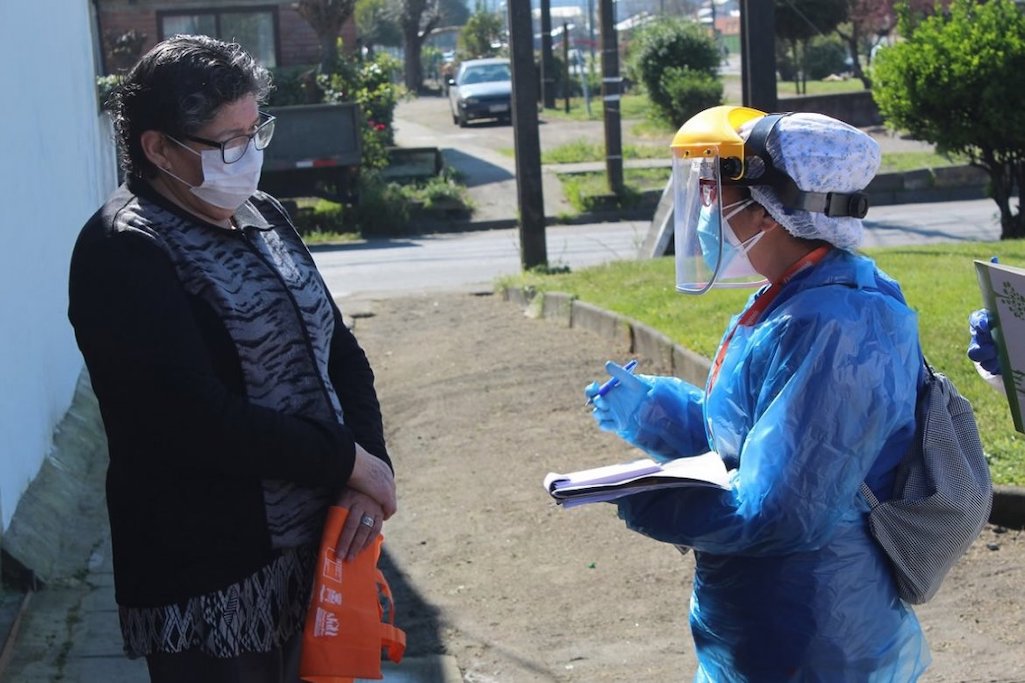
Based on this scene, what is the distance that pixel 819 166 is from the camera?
2465 millimetres

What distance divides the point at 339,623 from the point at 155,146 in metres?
0.97

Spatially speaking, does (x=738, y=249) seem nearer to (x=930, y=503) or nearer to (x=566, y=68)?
(x=930, y=503)

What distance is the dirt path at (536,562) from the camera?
4.51m

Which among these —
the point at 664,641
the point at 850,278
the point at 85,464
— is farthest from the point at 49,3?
the point at 850,278

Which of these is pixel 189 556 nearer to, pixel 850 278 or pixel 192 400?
pixel 192 400

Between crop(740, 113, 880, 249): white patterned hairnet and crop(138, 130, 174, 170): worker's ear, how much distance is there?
1.11m

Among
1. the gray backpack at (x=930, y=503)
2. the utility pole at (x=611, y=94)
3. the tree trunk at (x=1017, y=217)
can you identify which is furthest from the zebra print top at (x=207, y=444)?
the utility pole at (x=611, y=94)

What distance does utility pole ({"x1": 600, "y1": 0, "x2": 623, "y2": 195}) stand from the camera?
20312mm

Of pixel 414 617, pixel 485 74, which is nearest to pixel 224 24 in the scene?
pixel 485 74

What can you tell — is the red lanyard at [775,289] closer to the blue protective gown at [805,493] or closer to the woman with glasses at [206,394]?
the blue protective gown at [805,493]

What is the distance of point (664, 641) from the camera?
4.67 m

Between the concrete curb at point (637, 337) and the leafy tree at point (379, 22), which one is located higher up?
the leafy tree at point (379, 22)

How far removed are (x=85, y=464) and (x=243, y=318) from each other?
4039 millimetres

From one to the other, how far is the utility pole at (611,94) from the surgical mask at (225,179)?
59.6 feet
